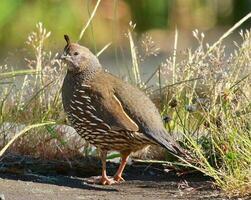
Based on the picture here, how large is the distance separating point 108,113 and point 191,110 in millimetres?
516

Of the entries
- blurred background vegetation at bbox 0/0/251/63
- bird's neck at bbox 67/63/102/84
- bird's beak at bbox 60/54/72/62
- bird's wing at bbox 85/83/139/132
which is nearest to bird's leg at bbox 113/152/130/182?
bird's wing at bbox 85/83/139/132

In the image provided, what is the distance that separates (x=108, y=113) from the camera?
649cm

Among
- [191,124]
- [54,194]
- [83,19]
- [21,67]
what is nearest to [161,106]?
[191,124]

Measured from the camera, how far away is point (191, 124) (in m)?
7.12

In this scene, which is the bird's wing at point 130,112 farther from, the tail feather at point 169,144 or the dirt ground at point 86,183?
the dirt ground at point 86,183

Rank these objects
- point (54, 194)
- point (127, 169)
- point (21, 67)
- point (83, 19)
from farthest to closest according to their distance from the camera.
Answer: point (83, 19), point (21, 67), point (127, 169), point (54, 194)

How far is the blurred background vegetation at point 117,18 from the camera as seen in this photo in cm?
1438

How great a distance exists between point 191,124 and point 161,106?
0.35m

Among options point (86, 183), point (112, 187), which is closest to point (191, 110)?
point (112, 187)

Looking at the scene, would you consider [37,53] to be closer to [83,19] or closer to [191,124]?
[191,124]

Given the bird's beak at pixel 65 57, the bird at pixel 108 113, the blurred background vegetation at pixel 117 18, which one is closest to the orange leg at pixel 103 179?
the bird at pixel 108 113

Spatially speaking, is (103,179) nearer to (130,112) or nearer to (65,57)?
(130,112)

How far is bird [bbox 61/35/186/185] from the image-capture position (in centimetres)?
647

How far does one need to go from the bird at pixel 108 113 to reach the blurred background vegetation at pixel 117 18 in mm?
6858
